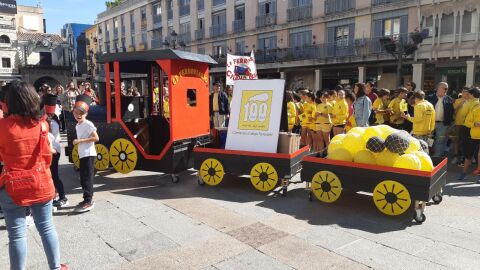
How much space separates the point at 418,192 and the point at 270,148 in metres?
2.26

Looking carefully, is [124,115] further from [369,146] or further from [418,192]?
[418,192]

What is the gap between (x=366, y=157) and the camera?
197 inches

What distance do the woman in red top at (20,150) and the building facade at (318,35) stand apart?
18386mm

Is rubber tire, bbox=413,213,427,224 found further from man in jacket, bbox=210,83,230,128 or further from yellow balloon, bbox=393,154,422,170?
man in jacket, bbox=210,83,230,128

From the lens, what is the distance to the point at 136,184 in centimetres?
656

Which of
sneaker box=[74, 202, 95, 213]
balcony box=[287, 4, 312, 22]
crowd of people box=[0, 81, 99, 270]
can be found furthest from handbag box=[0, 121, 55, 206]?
balcony box=[287, 4, 312, 22]

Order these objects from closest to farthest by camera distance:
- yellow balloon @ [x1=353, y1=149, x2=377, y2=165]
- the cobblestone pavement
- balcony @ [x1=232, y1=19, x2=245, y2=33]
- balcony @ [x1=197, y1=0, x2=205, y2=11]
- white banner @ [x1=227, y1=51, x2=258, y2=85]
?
the cobblestone pavement < yellow balloon @ [x1=353, y1=149, x2=377, y2=165] < white banner @ [x1=227, y1=51, x2=258, y2=85] < balcony @ [x1=232, y1=19, x2=245, y2=33] < balcony @ [x1=197, y1=0, x2=205, y2=11]

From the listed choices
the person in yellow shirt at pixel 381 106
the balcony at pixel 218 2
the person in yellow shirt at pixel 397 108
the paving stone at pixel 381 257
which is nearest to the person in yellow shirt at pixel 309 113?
the person in yellow shirt at pixel 381 106

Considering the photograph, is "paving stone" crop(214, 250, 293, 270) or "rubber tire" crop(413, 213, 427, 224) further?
"rubber tire" crop(413, 213, 427, 224)

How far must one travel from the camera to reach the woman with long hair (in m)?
7.47

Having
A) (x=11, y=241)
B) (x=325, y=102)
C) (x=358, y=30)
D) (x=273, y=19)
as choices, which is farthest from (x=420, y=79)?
(x=11, y=241)

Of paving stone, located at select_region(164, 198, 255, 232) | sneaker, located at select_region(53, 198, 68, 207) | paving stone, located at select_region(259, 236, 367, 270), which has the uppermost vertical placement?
sneaker, located at select_region(53, 198, 68, 207)

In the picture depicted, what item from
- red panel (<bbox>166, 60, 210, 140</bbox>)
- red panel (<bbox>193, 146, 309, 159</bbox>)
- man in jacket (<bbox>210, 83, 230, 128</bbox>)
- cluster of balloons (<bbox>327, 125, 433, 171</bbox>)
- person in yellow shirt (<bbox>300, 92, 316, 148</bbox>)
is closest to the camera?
cluster of balloons (<bbox>327, 125, 433, 171</bbox>)

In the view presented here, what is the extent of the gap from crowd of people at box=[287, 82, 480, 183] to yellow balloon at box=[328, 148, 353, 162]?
226 cm
